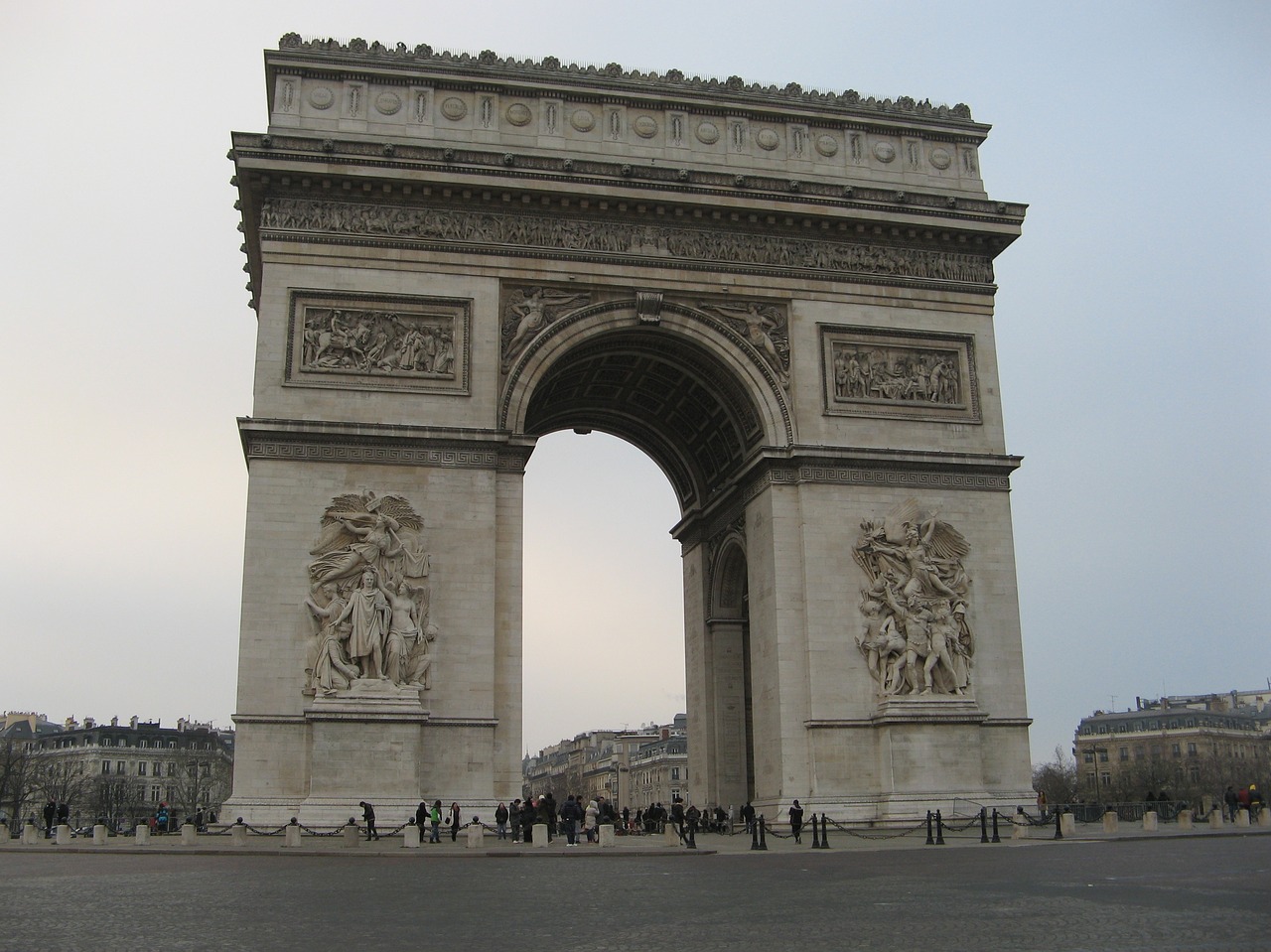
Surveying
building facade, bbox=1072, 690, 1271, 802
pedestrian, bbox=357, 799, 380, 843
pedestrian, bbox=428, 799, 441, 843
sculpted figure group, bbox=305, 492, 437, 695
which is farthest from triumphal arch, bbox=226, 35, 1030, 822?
building facade, bbox=1072, 690, 1271, 802

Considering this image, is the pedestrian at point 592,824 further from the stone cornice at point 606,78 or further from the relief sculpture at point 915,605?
the stone cornice at point 606,78

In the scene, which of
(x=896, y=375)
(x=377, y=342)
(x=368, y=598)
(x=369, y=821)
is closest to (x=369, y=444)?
(x=377, y=342)

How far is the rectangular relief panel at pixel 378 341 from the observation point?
2927cm

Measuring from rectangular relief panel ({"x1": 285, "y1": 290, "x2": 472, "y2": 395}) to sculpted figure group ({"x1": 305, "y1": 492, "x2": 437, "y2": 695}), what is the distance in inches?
108

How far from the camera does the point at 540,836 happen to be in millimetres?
24906

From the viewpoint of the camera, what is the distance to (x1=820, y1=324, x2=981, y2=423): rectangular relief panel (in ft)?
104

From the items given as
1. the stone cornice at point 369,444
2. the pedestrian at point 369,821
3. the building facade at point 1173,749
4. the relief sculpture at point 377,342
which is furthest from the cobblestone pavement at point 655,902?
the building facade at point 1173,749

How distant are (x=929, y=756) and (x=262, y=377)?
16.3m

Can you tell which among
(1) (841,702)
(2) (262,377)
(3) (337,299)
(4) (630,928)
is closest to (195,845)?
(2) (262,377)

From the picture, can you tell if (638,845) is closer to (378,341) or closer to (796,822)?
(796,822)

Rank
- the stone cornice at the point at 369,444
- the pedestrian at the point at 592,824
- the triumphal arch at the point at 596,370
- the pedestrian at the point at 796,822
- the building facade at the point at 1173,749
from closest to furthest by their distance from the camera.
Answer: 1. the pedestrian at the point at 796,822
2. the triumphal arch at the point at 596,370
3. the pedestrian at the point at 592,824
4. the stone cornice at the point at 369,444
5. the building facade at the point at 1173,749

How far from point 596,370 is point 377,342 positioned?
6.75 metres

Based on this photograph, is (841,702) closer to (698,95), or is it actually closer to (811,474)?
(811,474)

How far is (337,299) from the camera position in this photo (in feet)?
97.5
